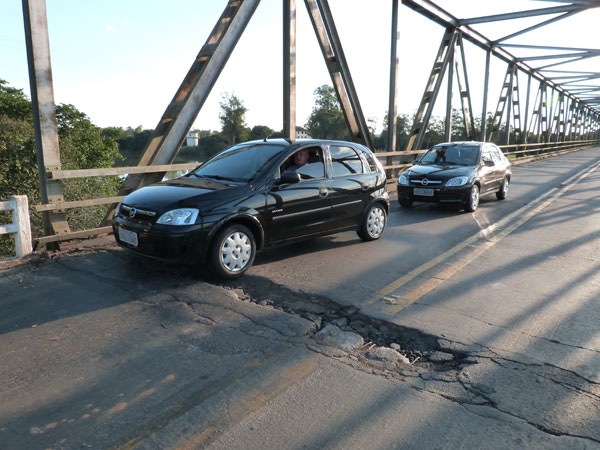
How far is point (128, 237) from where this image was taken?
4.90m

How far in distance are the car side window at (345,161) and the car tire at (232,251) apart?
188cm

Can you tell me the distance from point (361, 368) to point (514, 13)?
1781 cm

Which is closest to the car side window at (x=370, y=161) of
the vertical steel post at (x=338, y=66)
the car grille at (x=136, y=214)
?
the car grille at (x=136, y=214)

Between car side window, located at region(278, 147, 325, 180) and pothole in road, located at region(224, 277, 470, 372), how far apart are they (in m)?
1.64

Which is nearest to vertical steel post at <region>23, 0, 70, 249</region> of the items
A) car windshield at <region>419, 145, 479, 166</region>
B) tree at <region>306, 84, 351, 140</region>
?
car windshield at <region>419, 145, 479, 166</region>

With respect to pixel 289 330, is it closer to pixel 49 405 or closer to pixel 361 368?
pixel 361 368

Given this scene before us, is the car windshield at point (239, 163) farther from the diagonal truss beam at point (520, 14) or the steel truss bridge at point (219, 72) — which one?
the diagonal truss beam at point (520, 14)

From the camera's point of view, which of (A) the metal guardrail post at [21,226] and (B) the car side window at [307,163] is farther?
(B) the car side window at [307,163]

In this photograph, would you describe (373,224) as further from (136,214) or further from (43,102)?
(43,102)

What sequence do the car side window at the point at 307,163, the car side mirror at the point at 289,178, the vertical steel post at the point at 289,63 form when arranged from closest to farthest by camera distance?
1. the car side mirror at the point at 289,178
2. the car side window at the point at 307,163
3. the vertical steel post at the point at 289,63

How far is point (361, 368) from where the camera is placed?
301 centimetres

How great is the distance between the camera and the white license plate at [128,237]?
480 cm

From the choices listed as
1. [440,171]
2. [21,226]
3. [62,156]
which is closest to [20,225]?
[21,226]

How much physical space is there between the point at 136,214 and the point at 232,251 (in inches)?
44.6
